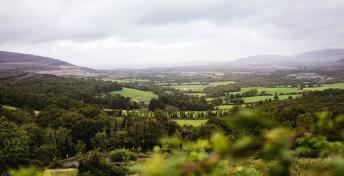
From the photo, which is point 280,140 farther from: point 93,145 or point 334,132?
point 93,145

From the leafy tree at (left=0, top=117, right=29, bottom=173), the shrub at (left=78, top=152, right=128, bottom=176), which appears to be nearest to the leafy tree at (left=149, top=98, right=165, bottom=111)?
the leafy tree at (left=0, top=117, right=29, bottom=173)

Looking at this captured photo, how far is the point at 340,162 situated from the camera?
2188 mm

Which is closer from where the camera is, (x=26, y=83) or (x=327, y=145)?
(x=327, y=145)

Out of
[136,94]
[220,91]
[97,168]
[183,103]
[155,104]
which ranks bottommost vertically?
[183,103]

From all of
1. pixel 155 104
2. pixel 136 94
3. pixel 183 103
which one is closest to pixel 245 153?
pixel 155 104

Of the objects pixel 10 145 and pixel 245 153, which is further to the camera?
pixel 10 145

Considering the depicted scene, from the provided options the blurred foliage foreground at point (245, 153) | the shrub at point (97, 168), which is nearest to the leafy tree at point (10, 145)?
the shrub at point (97, 168)

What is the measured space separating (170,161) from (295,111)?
260 feet

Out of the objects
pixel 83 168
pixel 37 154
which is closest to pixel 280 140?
pixel 83 168

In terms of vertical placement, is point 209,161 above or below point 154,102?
above

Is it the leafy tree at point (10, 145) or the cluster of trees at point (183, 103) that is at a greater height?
the leafy tree at point (10, 145)

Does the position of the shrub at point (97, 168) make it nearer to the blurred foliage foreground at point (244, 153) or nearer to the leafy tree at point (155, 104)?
the blurred foliage foreground at point (244, 153)

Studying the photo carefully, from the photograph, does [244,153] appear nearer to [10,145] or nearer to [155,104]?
[10,145]

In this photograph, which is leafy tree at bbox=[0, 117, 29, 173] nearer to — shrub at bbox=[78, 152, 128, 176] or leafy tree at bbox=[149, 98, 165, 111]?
shrub at bbox=[78, 152, 128, 176]
